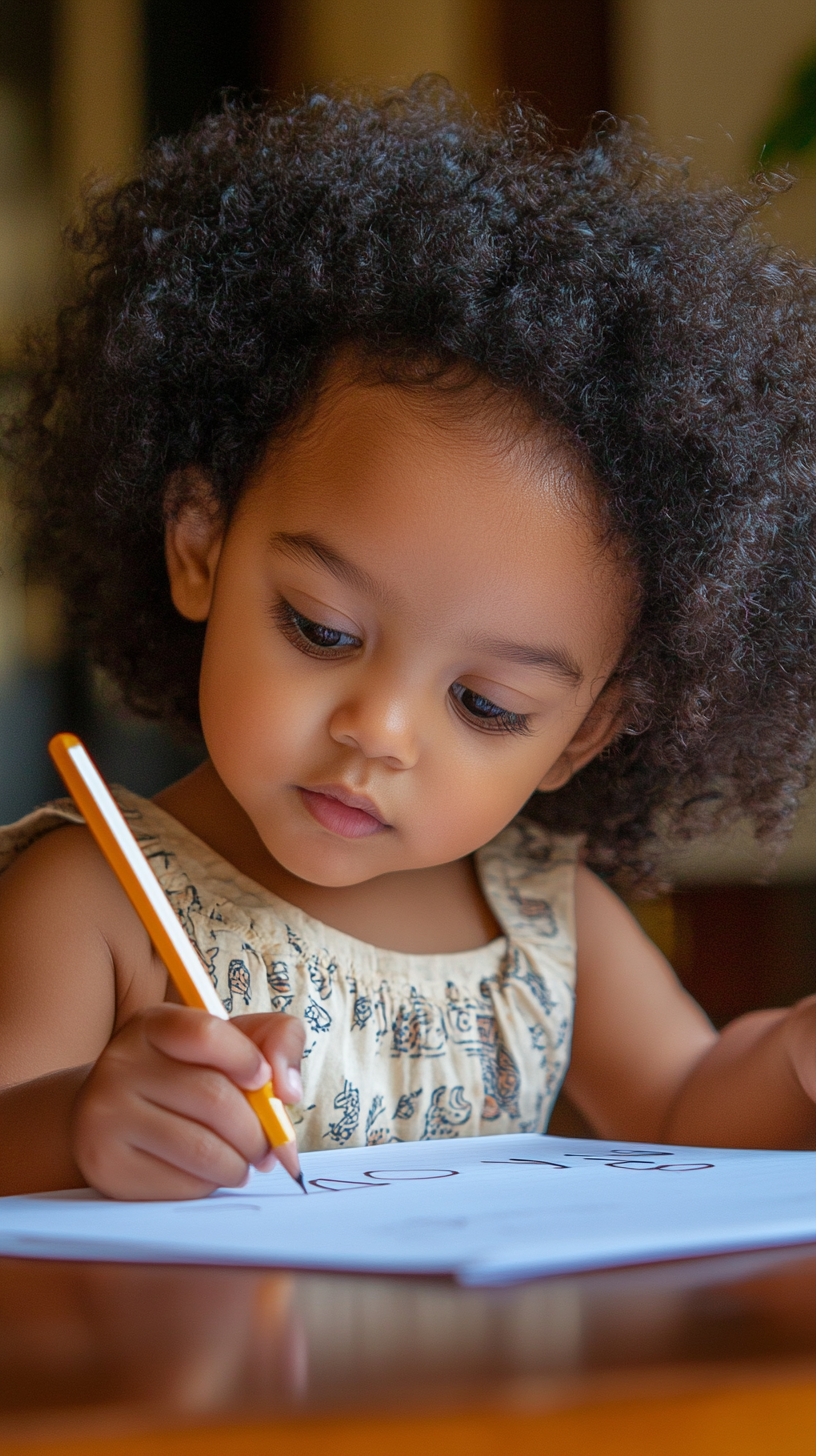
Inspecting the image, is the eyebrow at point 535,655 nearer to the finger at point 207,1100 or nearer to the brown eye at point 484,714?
the brown eye at point 484,714

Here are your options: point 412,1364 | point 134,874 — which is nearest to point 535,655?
point 134,874

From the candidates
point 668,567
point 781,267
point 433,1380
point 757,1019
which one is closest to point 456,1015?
point 757,1019

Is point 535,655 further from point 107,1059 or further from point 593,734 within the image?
point 107,1059

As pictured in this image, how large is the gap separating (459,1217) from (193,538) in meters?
0.48

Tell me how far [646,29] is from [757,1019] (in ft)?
5.33

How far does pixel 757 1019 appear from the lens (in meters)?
0.81

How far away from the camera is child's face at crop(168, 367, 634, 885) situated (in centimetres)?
62

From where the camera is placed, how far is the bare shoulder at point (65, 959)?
0.63 m

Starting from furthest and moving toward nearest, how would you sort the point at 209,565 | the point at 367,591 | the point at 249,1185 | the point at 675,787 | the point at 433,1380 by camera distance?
1. the point at 675,787
2. the point at 209,565
3. the point at 367,591
4. the point at 249,1185
5. the point at 433,1380

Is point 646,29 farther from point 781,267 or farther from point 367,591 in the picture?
point 367,591

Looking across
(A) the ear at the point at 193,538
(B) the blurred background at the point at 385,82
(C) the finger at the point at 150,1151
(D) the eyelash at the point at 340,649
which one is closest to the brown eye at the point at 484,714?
(D) the eyelash at the point at 340,649

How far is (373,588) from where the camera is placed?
0.61 metres

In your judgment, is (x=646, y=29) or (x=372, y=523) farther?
(x=646, y=29)

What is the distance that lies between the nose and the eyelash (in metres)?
0.03
